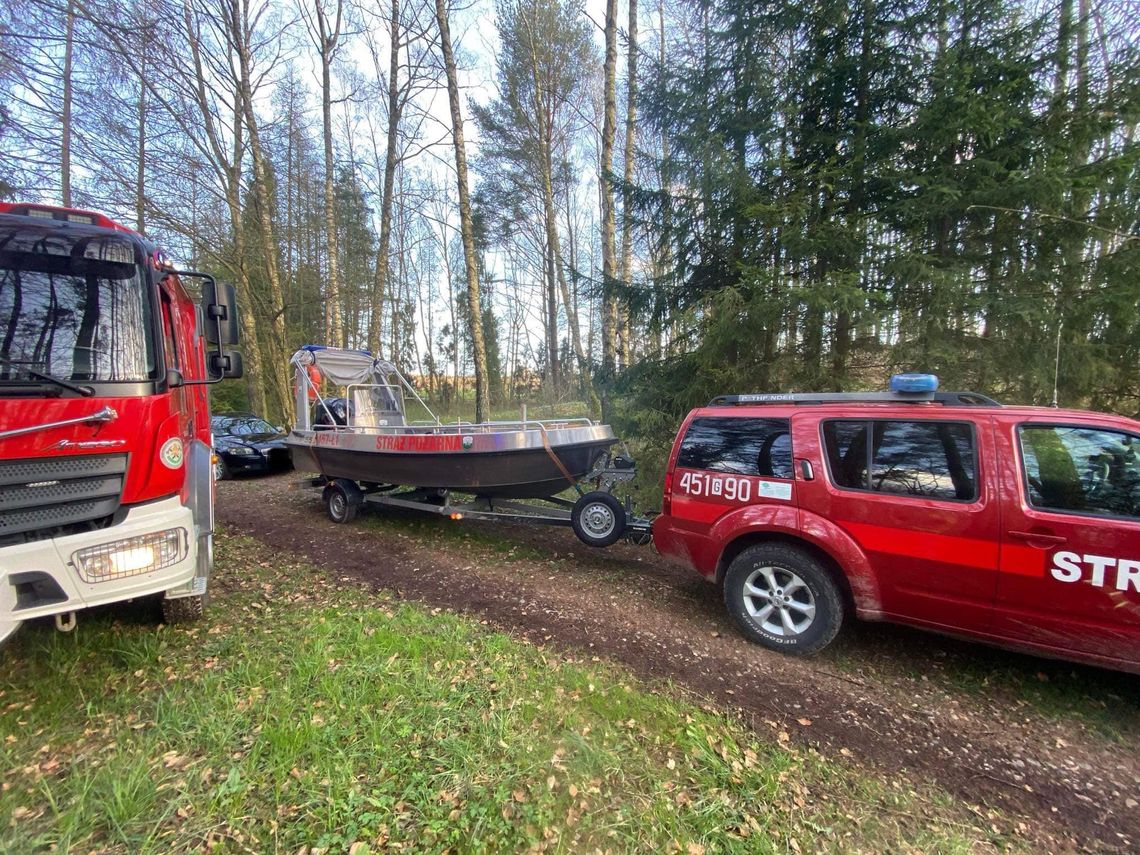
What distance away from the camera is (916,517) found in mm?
3102

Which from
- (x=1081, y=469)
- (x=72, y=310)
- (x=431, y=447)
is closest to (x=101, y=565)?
(x=72, y=310)

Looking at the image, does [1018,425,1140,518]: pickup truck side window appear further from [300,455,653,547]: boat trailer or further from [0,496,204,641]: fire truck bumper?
[0,496,204,641]: fire truck bumper

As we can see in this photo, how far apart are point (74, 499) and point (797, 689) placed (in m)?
4.34

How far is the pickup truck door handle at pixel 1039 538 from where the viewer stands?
8.94 ft

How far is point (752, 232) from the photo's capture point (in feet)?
22.5

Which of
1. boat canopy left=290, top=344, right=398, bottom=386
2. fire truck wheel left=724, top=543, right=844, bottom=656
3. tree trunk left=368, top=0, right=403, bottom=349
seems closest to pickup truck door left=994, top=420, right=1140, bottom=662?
fire truck wheel left=724, top=543, right=844, bottom=656

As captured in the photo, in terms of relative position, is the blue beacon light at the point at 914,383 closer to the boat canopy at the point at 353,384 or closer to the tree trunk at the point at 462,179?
the boat canopy at the point at 353,384

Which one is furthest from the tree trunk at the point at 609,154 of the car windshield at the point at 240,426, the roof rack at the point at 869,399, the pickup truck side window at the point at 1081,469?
the car windshield at the point at 240,426

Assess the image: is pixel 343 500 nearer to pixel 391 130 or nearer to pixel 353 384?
pixel 353 384

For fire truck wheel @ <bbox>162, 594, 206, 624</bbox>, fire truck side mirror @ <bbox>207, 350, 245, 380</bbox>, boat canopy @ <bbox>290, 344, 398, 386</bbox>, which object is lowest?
fire truck wheel @ <bbox>162, 594, 206, 624</bbox>

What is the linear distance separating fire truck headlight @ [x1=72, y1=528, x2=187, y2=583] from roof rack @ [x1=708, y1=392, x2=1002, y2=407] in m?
3.91

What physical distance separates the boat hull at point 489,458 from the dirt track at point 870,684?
0.89m

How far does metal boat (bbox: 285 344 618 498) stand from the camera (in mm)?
5453

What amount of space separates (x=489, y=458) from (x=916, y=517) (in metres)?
3.95
